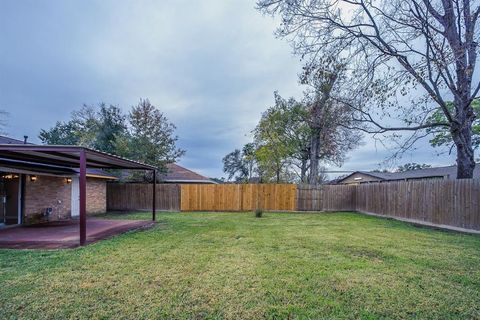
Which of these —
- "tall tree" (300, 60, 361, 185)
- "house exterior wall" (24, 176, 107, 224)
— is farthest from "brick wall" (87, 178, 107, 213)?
"tall tree" (300, 60, 361, 185)

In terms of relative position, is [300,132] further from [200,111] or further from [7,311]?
[7,311]

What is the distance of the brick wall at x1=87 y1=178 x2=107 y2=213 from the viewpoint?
1388 centimetres

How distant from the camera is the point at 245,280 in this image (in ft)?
13.6

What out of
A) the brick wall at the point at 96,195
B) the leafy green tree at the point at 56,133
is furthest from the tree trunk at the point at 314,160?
the leafy green tree at the point at 56,133

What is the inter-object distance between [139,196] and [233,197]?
17.4ft

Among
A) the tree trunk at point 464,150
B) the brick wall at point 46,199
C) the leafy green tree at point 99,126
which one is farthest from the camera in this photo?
the leafy green tree at point 99,126

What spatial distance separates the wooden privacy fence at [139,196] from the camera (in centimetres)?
1598

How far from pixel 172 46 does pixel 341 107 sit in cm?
633

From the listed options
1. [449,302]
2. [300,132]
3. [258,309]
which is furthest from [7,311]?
[300,132]

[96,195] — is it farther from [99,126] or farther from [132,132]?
[99,126]

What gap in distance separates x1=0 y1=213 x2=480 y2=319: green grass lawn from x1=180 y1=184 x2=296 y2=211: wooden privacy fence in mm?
8907

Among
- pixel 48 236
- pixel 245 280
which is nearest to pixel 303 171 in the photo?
pixel 48 236

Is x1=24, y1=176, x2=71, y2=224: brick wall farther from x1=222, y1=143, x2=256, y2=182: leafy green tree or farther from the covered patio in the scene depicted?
x1=222, y1=143, x2=256, y2=182: leafy green tree

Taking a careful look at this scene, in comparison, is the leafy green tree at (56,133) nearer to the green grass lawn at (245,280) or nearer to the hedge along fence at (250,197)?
the hedge along fence at (250,197)
